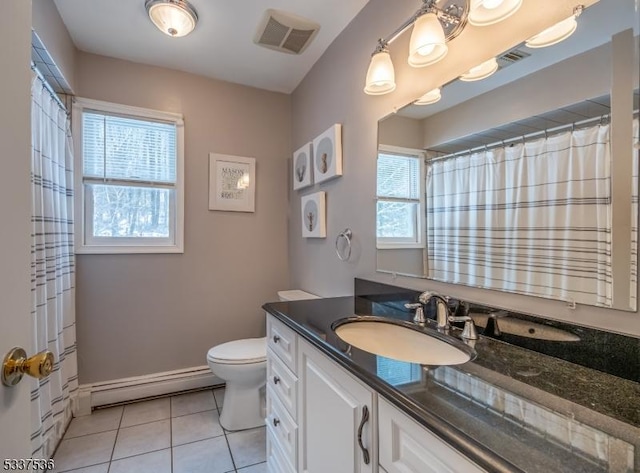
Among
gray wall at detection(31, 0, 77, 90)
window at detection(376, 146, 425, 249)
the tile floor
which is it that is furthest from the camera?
the tile floor

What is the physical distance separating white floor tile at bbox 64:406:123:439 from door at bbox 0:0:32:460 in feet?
5.49

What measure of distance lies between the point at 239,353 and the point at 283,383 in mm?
720

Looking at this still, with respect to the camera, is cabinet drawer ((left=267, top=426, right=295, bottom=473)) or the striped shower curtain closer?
cabinet drawer ((left=267, top=426, right=295, bottom=473))

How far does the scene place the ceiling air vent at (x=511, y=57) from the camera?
1.01m

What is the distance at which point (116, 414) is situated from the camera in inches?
85.1

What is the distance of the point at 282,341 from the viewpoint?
55.2 inches

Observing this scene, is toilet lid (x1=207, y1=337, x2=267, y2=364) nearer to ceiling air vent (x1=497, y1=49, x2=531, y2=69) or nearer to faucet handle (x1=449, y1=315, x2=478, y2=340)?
faucet handle (x1=449, y1=315, x2=478, y2=340)

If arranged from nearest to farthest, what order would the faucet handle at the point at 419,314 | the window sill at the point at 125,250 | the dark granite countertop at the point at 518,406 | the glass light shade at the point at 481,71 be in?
the dark granite countertop at the point at 518,406 < the glass light shade at the point at 481,71 < the faucet handle at the point at 419,314 < the window sill at the point at 125,250

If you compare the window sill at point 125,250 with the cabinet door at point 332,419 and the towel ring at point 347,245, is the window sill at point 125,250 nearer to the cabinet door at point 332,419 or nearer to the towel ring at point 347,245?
the towel ring at point 347,245

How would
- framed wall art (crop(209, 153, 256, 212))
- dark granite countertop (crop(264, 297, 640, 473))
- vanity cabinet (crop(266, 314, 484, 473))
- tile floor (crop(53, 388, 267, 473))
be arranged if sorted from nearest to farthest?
dark granite countertop (crop(264, 297, 640, 473)) < vanity cabinet (crop(266, 314, 484, 473)) < tile floor (crop(53, 388, 267, 473)) < framed wall art (crop(209, 153, 256, 212))

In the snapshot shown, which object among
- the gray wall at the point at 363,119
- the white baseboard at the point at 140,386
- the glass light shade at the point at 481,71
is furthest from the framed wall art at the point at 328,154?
the white baseboard at the point at 140,386

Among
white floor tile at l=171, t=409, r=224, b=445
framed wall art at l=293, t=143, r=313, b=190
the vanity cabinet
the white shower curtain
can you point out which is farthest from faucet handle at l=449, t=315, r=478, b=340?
white floor tile at l=171, t=409, r=224, b=445

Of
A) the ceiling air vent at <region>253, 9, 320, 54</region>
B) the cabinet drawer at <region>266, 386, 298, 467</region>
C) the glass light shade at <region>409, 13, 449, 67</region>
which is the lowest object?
the cabinet drawer at <region>266, 386, 298, 467</region>

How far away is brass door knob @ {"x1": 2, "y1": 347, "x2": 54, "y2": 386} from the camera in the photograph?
582mm
